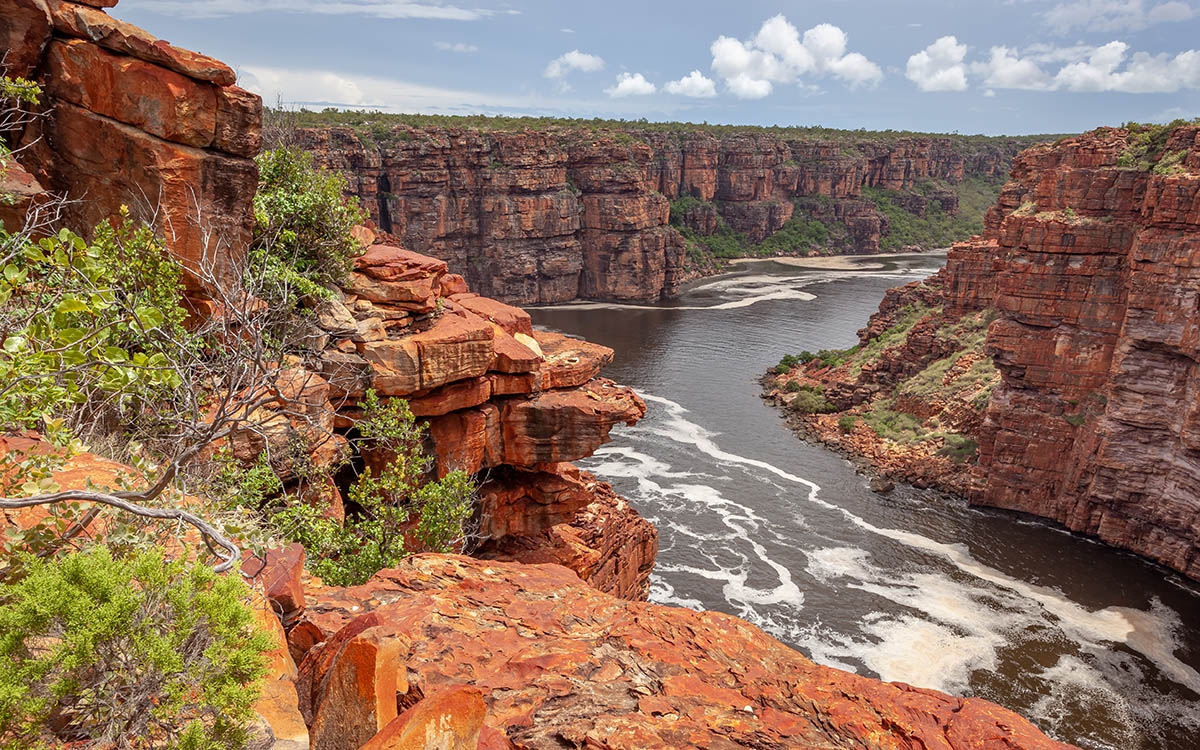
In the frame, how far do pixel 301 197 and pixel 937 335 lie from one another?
50.9 m

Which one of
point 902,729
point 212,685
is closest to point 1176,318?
point 902,729

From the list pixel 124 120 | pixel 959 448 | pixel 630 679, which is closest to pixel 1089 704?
pixel 959 448

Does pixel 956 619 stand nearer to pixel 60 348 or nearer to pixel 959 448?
pixel 959 448

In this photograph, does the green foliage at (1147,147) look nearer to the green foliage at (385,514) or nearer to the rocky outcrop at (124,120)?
the green foliage at (385,514)

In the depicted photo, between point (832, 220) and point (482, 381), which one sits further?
point (832, 220)

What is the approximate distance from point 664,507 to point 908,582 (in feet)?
43.9

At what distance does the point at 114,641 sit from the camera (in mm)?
5270

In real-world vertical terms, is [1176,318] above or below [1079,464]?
above

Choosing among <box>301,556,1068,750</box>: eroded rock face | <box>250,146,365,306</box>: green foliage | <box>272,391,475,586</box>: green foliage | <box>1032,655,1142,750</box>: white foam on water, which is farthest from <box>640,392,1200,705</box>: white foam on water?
<box>250,146,365,306</box>: green foliage

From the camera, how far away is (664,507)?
139ft

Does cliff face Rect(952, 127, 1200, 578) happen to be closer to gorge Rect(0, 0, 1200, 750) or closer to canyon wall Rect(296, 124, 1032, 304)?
gorge Rect(0, 0, 1200, 750)

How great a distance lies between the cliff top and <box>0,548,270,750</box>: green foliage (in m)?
72.4

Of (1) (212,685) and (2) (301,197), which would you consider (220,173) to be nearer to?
(2) (301,197)

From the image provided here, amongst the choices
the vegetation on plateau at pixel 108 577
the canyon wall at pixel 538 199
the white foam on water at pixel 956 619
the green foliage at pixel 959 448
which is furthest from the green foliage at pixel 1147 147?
the canyon wall at pixel 538 199
